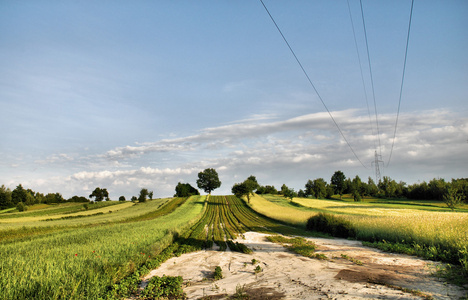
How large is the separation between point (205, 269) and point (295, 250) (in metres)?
6.52

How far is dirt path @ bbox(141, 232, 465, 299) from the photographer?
30.8 feet

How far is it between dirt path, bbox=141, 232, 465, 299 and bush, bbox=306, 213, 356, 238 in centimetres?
888

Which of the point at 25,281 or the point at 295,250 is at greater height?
the point at 25,281

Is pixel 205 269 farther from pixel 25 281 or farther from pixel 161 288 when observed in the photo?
pixel 25 281

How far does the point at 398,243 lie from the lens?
18438mm

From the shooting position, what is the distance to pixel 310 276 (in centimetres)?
1155

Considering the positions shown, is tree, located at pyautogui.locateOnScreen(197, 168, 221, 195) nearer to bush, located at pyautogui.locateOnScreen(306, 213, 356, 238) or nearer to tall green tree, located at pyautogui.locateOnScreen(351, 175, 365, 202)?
tall green tree, located at pyautogui.locateOnScreen(351, 175, 365, 202)

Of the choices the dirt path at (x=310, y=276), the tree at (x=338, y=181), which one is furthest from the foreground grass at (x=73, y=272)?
the tree at (x=338, y=181)

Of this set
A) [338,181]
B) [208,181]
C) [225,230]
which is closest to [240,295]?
[225,230]

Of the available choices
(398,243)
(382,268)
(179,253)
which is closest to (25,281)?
(179,253)

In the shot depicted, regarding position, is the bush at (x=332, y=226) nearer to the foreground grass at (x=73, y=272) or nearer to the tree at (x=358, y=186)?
the foreground grass at (x=73, y=272)

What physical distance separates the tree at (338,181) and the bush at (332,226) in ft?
347

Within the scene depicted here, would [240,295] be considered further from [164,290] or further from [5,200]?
[5,200]

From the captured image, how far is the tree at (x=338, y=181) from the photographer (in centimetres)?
12988
